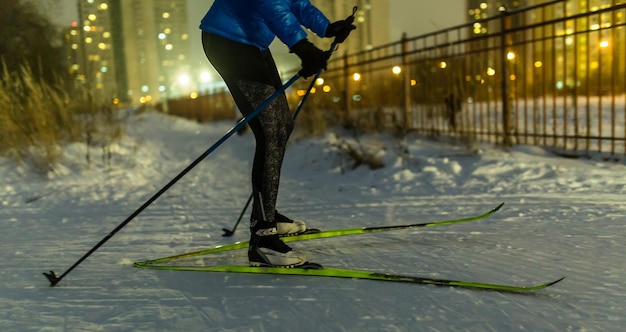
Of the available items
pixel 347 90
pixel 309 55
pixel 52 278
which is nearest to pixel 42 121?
pixel 52 278

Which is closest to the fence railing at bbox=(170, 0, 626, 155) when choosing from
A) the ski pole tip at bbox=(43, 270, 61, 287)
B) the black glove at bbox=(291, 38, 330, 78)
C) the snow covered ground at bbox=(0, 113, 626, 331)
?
the snow covered ground at bbox=(0, 113, 626, 331)

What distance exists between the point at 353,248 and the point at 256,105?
107 cm

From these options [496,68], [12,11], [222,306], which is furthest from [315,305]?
[12,11]

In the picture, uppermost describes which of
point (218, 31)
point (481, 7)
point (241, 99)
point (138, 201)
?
point (481, 7)

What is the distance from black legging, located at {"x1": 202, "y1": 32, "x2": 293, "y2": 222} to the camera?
299 cm

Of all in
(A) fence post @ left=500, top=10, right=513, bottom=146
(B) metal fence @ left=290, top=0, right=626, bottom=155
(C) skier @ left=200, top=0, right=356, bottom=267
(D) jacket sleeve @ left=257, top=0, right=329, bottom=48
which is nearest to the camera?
(D) jacket sleeve @ left=257, top=0, right=329, bottom=48

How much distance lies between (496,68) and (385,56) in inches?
Answer: 119

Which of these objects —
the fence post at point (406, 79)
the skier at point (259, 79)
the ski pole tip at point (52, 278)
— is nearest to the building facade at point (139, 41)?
the skier at point (259, 79)

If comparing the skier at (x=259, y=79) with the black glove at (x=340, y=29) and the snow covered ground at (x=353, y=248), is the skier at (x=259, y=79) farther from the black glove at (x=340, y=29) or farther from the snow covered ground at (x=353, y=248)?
the snow covered ground at (x=353, y=248)

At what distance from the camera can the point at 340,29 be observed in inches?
119

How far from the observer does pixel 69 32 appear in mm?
11422

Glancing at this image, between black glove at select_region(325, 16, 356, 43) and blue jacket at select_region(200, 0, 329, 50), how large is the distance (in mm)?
43

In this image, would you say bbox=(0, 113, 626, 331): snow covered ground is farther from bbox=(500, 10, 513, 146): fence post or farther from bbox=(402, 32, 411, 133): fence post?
bbox=(402, 32, 411, 133): fence post

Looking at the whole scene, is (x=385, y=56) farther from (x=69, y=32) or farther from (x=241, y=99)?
(x=241, y=99)
